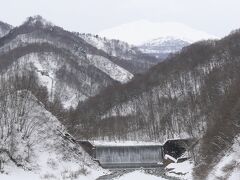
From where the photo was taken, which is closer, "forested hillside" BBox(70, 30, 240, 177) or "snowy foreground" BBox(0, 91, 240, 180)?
"snowy foreground" BBox(0, 91, 240, 180)

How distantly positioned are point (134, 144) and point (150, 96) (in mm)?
66797

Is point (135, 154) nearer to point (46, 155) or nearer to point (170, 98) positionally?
point (46, 155)

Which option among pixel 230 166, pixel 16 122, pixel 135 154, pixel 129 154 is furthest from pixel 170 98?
pixel 230 166

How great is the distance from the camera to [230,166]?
98.1 feet

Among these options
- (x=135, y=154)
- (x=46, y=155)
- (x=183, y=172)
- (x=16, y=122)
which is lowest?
(x=135, y=154)

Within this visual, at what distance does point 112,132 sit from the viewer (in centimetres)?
13125

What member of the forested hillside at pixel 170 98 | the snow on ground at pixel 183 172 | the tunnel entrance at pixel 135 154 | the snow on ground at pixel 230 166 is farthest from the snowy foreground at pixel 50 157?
the forested hillside at pixel 170 98

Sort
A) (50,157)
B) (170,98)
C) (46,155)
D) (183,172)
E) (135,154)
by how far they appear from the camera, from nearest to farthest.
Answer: (46,155) → (50,157) → (183,172) → (135,154) → (170,98)

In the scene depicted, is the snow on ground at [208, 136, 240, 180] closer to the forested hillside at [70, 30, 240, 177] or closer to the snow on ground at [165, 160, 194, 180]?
the snow on ground at [165, 160, 194, 180]

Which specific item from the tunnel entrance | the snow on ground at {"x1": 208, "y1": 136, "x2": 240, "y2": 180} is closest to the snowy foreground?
the snow on ground at {"x1": 208, "y1": 136, "x2": 240, "y2": 180}

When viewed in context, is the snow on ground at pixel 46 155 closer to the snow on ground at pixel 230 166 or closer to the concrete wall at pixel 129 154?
the snow on ground at pixel 230 166

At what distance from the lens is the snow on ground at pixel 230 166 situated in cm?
2697

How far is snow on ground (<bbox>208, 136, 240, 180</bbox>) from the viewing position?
27.0m

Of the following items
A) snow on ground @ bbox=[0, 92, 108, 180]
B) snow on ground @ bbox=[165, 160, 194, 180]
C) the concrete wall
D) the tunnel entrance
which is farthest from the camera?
the concrete wall
